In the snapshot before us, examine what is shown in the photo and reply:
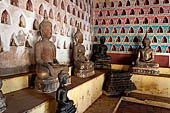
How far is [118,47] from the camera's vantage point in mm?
6023

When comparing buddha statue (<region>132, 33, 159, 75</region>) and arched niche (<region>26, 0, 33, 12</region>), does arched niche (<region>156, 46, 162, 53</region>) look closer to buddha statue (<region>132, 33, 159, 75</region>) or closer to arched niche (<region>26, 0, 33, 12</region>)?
buddha statue (<region>132, 33, 159, 75</region>)

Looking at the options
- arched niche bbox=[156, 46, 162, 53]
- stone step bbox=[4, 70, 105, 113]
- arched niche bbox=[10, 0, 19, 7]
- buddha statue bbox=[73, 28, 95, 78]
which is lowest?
stone step bbox=[4, 70, 105, 113]

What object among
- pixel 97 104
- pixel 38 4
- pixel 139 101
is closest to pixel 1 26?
pixel 38 4

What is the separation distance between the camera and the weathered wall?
2.53 meters

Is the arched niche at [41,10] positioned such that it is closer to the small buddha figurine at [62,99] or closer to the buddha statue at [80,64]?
the buddha statue at [80,64]

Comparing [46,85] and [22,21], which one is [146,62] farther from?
[22,21]

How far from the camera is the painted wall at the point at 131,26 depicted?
Result: 17.6ft

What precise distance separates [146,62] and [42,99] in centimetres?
389

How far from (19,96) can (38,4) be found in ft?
6.72

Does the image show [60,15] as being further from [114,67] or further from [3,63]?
[114,67]

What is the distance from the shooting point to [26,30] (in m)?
2.96

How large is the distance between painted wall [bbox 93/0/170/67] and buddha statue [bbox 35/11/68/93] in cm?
367

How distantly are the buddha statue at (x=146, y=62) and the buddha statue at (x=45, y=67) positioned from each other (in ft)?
9.95

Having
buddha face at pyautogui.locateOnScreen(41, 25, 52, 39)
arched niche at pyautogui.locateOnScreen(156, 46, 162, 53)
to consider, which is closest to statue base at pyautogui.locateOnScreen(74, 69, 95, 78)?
buddha face at pyautogui.locateOnScreen(41, 25, 52, 39)
